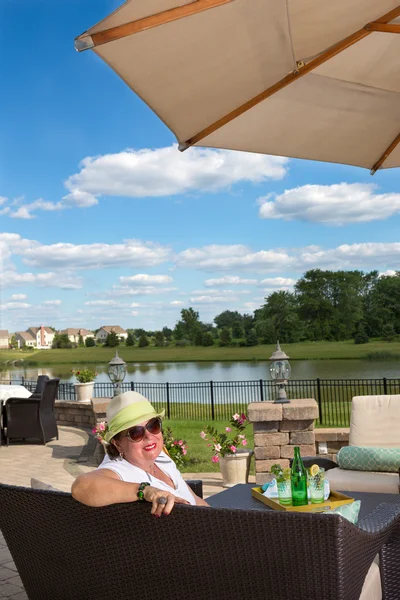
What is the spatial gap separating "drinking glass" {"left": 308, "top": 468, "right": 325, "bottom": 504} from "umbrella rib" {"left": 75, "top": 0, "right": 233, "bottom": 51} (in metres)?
2.23

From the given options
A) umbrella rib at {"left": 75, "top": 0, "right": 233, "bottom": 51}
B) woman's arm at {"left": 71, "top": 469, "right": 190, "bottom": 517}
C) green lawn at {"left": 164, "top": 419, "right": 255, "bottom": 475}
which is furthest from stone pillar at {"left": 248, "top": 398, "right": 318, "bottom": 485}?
umbrella rib at {"left": 75, "top": 0, "right": 233, "bottom": 51}

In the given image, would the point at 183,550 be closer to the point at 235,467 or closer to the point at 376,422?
the point at 376,422

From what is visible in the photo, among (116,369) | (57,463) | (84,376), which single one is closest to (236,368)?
(84,376)

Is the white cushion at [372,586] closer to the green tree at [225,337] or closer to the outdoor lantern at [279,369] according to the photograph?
the outdoor lantern at [279,369]

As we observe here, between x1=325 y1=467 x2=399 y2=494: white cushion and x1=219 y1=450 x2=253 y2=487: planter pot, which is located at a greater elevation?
x1=325 y1=467 x2=399 y2=494: white cushion

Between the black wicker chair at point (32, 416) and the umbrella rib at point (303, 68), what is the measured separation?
7.02m

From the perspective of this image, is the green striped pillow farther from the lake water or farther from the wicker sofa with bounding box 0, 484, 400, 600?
the lake water

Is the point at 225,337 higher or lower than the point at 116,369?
higher

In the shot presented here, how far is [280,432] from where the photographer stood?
5875 millimetres

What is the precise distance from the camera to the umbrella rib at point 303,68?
9.77 ft

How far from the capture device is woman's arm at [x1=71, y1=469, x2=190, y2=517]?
74.4 inches

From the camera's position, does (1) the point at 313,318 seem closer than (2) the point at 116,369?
No

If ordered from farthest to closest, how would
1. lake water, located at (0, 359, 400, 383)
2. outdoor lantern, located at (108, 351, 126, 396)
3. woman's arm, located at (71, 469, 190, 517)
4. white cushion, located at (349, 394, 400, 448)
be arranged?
lake water, located at (0, 359, 400, 383) → outdoor lantern, located at (108, 351, 126, 396) → white cushion, located at (349, 394, 400, 448) → woman's arm, located at (71, 469, 190, 517)

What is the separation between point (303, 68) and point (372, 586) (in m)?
2.33
